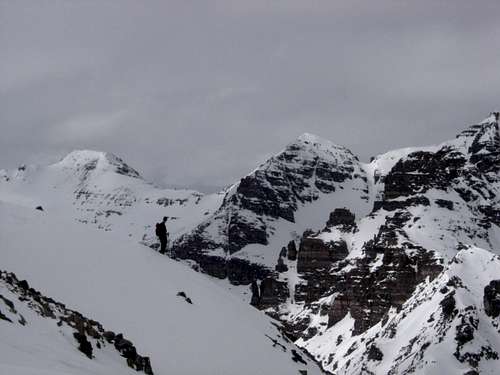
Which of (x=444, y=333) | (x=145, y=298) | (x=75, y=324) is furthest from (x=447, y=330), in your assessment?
(x=75, y=324)

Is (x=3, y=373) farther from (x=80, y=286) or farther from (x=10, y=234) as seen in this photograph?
(x=10, y=234)

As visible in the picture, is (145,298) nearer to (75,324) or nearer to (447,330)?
(75,324)

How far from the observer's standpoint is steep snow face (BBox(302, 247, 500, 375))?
123500 mm

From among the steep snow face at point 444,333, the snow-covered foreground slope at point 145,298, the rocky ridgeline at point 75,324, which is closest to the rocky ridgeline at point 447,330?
the steep snow face at point 444,333

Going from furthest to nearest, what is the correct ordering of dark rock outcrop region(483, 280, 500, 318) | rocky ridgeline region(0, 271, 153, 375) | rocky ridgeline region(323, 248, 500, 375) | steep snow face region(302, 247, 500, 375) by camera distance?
dark rock outcrop region(483, 280, 500, 318), rocky ridgeline region(323, 248, 500, 375), steep snow face region(302, 247, 500, 375), rocky ridgeline region(0, 271, 153, 375)

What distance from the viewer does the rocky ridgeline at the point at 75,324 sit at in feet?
78.4

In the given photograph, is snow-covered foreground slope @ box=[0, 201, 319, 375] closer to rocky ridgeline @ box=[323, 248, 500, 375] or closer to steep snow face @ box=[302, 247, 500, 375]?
steep snow face @ box=[302, 247, 500, 375]

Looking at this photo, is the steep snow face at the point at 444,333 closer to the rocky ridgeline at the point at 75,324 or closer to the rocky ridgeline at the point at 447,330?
the rocky ridgeline at the point at 447,330

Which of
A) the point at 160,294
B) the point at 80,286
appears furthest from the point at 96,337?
the point at 160,294

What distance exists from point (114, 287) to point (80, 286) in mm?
1946

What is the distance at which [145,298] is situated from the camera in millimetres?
36406

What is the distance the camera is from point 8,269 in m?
34.2

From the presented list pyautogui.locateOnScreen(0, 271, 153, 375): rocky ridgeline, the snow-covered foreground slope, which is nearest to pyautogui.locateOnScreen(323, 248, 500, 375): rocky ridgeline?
the snow-covered foreground slope

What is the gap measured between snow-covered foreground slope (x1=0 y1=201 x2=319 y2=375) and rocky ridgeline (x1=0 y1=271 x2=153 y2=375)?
95.0 inches
